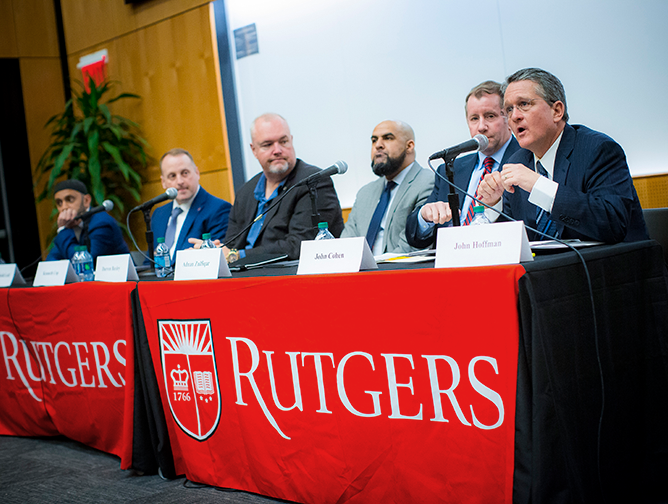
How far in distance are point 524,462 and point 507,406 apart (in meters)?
0.11

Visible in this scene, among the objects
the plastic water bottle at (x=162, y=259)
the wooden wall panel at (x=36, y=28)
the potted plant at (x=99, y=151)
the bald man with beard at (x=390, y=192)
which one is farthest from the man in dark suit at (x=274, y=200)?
the wooden wall panel at (x=36, y=28)

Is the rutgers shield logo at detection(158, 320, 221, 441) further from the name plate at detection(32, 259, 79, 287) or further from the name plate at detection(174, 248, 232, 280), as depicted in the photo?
the name plate at detection(32, 259, 79, 287)

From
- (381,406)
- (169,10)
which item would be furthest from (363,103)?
(381,406)

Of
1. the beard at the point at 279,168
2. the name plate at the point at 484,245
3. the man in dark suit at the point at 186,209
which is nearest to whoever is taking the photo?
the name plate at the point at 484,245

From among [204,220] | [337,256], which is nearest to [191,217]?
[204,220]

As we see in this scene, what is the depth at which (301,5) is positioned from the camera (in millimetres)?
4027

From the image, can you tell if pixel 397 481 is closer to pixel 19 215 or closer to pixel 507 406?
pixel 507 406

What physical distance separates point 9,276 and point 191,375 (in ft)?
4.38

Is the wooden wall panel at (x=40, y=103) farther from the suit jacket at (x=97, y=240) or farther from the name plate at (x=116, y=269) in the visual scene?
the name plate at (x=116, y=269)

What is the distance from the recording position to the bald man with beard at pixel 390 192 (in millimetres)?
2428

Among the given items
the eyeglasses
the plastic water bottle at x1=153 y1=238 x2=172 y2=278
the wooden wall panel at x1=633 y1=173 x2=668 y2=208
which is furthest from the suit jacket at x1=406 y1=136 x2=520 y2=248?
the wooden wall panel at x1=633 y1=173 x2=668 y2=208

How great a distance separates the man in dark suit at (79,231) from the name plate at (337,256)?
69.2 inches

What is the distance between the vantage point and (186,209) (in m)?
3.12

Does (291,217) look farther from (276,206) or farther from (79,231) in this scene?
(79,231)
